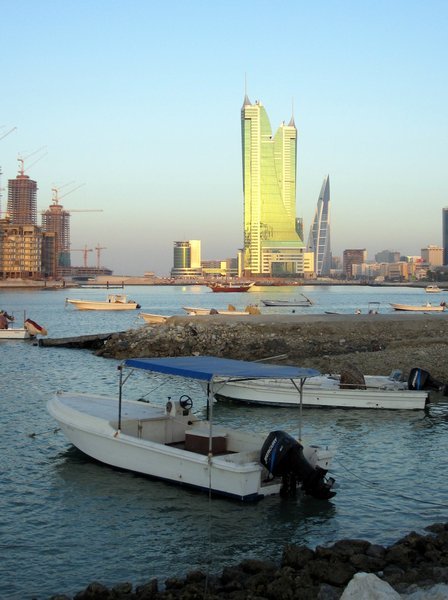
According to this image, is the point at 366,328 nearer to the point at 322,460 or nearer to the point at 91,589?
the point at 322,460

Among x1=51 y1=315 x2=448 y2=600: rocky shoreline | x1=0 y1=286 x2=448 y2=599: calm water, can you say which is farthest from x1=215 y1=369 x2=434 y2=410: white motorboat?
x1=51 y1=315 x2=448 y2=600: rocky shoreline

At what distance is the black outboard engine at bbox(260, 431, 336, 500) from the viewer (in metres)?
12.5

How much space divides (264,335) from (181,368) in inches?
883

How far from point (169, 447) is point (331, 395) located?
8910 millimetres

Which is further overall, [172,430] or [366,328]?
[366,328]

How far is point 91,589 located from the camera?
29.3 ft

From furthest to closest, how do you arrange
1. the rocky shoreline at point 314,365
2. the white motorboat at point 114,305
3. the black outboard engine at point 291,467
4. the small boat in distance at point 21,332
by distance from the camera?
1. the white motorboat at point 114,305
2. the small boat in distance at point 21,332
3. the black outboard engine at point 291,467
4. the rocky shoreline at point 314,365

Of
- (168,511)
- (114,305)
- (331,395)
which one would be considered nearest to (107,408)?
(168,511)

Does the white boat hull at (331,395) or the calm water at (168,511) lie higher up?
the white boat hull at (331,395)

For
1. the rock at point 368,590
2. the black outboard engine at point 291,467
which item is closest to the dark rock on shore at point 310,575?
the rock at point 368,590

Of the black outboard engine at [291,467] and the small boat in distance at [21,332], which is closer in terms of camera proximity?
the black outboard engine at [291,467]

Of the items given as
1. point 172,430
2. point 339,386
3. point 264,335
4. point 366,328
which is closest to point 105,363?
point 264,335

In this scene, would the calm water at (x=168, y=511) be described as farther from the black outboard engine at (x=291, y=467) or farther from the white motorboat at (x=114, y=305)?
the white motorboat at (x=114, y=305)

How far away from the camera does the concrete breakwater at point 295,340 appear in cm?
3141
